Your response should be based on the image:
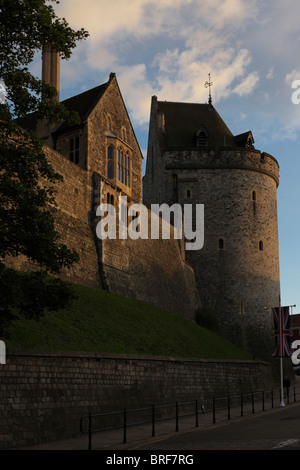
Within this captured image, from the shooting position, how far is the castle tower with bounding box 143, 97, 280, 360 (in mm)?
46531

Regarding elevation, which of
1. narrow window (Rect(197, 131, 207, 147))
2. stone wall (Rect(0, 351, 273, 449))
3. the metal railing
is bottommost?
the metal railing

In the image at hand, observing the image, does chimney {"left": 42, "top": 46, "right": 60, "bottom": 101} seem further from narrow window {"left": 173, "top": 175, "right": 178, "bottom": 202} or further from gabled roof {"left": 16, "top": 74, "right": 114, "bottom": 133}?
narrow window {"left": 173, "top": 175, "right": 178, "bottom": 202}

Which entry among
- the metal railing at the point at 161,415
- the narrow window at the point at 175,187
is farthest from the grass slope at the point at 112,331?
the narrow window at the point at 175,187

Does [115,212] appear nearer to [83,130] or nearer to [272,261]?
[83,130]

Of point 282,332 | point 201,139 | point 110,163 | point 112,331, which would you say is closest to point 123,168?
point 110,163

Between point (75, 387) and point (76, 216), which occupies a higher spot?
point (76, 216)

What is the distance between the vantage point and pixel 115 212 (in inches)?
1332

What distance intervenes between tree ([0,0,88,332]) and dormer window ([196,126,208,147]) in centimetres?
3509

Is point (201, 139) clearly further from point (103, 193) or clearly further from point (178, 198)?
point (103, 193)

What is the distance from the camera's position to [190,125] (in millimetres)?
52062

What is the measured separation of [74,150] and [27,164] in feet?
63.1

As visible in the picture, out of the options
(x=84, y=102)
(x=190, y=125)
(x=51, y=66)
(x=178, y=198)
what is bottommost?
(x=178, y=198)

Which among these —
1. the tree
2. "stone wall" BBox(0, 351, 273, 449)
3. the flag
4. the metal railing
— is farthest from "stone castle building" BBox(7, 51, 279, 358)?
the tree
